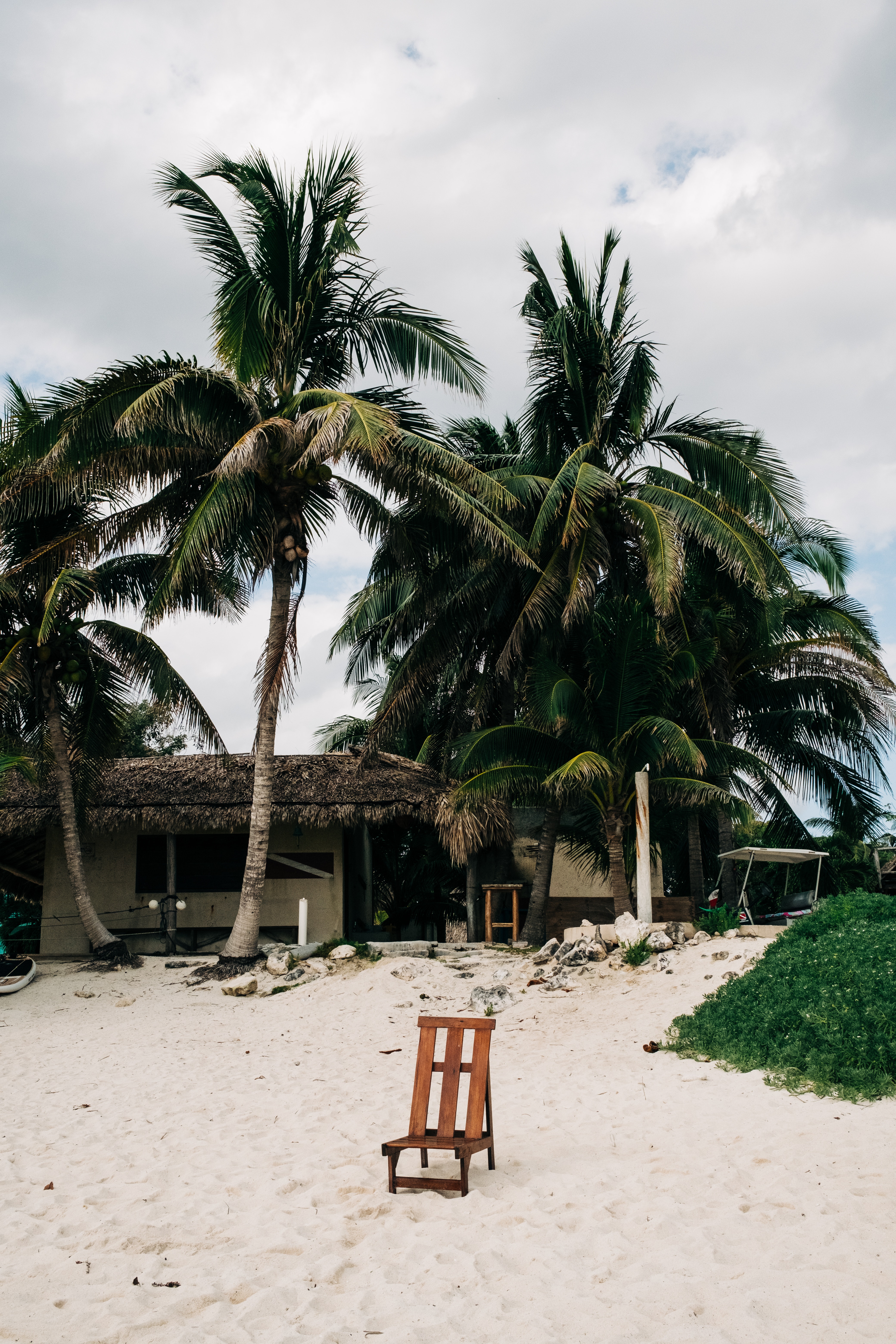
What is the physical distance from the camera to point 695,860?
15555 mm

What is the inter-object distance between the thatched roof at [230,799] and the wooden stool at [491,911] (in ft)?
4.65

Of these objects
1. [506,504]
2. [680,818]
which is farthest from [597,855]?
[506,504]

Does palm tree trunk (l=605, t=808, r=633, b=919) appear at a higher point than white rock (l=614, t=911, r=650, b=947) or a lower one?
higher

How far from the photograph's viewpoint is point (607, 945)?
37.2ft

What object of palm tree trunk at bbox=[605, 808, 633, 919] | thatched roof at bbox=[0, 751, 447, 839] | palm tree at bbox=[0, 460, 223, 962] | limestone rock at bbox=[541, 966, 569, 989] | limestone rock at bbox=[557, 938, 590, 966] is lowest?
limestone rock at bbox=[541, 966, 569, 989]

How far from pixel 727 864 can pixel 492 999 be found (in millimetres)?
6323

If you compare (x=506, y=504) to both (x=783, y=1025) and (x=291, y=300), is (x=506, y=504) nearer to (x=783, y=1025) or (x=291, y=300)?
(x=291, y=300)

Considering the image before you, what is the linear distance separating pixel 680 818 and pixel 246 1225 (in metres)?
11.8

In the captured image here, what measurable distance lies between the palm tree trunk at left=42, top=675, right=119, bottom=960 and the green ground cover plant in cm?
818

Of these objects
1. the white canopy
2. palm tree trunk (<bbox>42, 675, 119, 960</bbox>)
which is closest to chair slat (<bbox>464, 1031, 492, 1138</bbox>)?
the white canopy

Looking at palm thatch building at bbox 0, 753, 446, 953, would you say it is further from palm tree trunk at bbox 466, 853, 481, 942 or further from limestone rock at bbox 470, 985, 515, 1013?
limestone rock at bbox 470, 985, 515, 1013

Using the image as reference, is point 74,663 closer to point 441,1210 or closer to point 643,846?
point 643,846

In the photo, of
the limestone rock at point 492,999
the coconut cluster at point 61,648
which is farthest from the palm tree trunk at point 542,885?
the coconut cluster at point 61,648

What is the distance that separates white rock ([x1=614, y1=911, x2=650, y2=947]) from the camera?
11.0m
